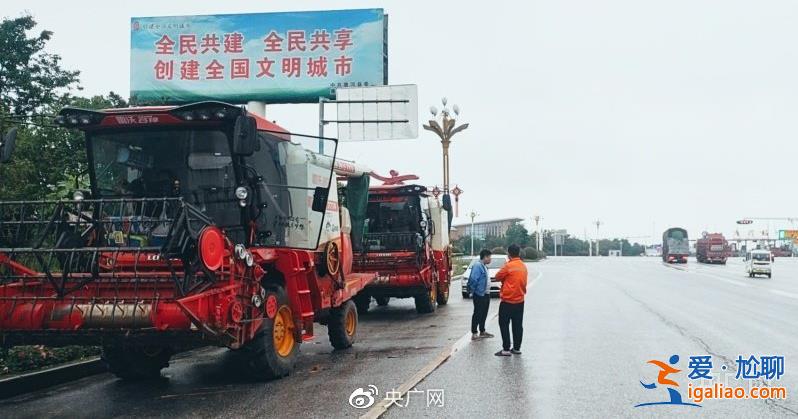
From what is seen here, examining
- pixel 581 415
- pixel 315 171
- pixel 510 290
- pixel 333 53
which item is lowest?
pixel 581 415

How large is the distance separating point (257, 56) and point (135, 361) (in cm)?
1650

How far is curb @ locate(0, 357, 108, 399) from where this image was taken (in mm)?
8133

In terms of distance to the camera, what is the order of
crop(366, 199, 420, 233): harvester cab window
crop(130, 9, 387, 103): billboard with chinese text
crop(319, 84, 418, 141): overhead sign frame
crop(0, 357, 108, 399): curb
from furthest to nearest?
crop(130, 9, 387, 103): billboard with chinese text
crop(319, 84, 418, 141): overhead sign frame
crop(366, 199, 420, 233): harvester cab window
crop(0, 357, 108, 399): curb

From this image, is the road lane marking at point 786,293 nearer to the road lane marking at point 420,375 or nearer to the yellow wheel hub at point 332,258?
the road lane marking at point 420,375

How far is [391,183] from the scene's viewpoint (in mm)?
17734

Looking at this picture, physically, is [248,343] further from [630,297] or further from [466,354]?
[630,297]

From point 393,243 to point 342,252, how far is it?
582 cm

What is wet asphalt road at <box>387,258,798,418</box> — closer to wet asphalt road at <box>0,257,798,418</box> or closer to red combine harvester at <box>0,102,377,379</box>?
wet asphalt road at <box>0,257,798,418</box>

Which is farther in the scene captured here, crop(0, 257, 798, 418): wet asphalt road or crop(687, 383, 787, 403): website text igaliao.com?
crop(687, 383, 787, 403): website text igaliao.com

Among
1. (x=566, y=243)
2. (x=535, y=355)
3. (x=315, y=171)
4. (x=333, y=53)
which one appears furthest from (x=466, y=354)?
(x=566, y=243)

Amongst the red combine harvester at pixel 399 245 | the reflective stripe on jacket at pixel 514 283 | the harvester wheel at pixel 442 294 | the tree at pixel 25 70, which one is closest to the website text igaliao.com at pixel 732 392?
the reflective stripe on jacket at pixel 514 283

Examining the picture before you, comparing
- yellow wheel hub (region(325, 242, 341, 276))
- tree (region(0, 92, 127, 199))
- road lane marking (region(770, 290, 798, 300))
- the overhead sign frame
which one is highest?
the overhead sign frame

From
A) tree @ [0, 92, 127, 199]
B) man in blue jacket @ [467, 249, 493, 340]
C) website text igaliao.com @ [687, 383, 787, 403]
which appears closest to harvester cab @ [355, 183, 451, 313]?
man in blue jacket @ [467, 249, 493, 340]

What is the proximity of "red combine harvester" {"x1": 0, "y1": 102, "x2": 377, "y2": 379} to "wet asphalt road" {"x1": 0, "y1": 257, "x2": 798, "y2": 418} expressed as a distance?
63 cm
